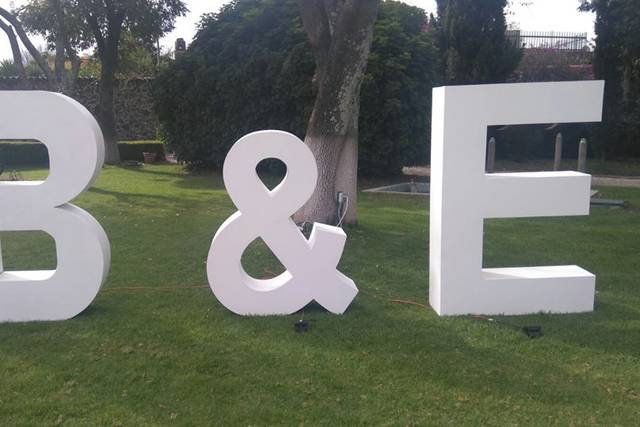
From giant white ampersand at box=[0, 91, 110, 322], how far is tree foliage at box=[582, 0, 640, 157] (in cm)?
1653

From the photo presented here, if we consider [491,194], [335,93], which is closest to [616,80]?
[335,93]

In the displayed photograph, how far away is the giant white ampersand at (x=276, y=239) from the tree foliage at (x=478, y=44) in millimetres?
14173

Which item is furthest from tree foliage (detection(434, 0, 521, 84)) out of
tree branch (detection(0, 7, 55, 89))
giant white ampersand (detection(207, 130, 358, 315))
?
giant white ampersand (detection(207, 130, 358, 315))

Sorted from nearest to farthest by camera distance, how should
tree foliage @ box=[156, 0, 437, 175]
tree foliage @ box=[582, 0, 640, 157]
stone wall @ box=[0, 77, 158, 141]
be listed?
tree foliage @ box=[156, 0, 437, 175]
tree foliage @ box=[582, 0, 640, 157]
stone wall @ box=[0, 77, 158, 141]

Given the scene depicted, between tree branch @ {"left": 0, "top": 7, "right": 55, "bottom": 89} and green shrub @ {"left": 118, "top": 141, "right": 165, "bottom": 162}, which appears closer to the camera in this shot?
tree branch @ {"left": 0, "top": 7, "right": 55, "bottom": 89}

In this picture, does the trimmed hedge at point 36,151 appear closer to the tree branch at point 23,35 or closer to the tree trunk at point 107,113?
the tree trunk at point 107,113

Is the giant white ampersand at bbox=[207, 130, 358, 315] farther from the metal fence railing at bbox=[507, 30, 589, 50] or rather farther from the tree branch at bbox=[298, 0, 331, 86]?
the metal fence railing at bbox=[507, 30, 589, 50]

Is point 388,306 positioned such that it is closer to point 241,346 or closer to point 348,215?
point 241,346

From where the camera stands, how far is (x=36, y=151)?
19.9 meters

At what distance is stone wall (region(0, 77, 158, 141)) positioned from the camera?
2303 centimetres

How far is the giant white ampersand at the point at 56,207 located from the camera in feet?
15.9

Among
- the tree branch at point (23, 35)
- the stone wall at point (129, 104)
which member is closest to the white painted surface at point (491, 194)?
the tree branch at point (23, 35)

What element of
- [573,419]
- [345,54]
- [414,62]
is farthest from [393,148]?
[573,419]

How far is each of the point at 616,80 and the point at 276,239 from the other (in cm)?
1626
